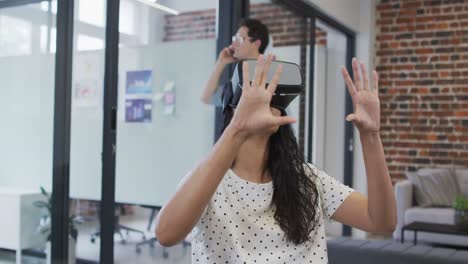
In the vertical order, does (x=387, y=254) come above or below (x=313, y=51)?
below

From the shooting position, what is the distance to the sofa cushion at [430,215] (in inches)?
171

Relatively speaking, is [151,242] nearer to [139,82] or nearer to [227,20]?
[139,82]

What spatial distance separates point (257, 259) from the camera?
1.09m

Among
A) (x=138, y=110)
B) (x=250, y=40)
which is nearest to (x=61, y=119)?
(x=138, y=110)

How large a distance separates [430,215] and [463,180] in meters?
0.66

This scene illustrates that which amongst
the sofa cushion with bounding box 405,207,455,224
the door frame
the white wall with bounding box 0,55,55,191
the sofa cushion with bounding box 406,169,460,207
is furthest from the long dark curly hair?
the sofa cushion with bounding box 406,169,460,207

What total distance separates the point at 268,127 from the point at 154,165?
2.21m

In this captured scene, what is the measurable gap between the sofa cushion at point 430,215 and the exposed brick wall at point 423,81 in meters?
0.86

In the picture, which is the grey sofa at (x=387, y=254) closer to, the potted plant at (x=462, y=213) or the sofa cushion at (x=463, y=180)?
the potted plant at (x=462, y=213)

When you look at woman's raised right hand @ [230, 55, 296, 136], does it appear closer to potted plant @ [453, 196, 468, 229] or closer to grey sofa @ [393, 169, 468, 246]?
potted plant @ [453, 196, 468, 229]

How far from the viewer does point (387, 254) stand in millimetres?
2221

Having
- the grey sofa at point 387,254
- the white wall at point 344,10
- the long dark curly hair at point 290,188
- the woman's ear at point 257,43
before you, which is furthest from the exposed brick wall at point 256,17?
the long dark curly hair at point 290,188

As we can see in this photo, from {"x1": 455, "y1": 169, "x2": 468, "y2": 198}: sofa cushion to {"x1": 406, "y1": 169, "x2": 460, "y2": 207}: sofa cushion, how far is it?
0.04 metres

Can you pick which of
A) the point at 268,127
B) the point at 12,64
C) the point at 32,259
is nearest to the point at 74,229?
the point at 32,259
